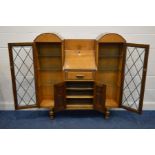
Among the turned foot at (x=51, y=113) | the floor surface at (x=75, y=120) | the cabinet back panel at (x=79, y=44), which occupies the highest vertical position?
the cabinet back panel at (x=79, y=44)

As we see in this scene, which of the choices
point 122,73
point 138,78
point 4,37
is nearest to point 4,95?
point 4,37

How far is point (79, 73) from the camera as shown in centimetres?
257

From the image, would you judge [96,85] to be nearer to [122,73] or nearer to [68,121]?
[122,73]

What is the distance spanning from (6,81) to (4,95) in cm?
23

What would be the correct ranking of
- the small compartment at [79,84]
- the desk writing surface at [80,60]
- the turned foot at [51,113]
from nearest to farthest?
the desk writing surface at [80,60], the small compartment at [79,84], the turned foot at [51,113]

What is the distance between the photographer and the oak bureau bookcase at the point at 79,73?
8.48 feet

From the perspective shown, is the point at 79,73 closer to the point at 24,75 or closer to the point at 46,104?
the point at 46,104

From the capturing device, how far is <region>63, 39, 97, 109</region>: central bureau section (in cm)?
256

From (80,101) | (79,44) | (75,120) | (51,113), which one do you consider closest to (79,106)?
(80,101)

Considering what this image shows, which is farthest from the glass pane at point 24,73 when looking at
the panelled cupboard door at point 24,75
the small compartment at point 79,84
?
the small compartment at point 79,84

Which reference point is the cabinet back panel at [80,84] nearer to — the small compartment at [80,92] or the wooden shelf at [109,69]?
the small compartment at [80,92]

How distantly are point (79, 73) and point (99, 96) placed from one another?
442mm

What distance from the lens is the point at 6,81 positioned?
300cm

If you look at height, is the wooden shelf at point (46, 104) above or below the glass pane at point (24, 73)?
below
